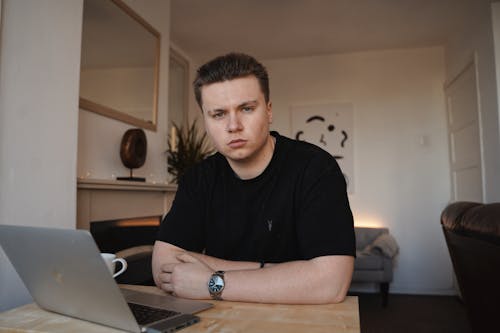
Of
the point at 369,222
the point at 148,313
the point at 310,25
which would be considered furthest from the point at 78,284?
the point at 369,222

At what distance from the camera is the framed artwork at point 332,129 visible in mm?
5074

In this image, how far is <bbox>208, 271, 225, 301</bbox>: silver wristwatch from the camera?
1.01 meters

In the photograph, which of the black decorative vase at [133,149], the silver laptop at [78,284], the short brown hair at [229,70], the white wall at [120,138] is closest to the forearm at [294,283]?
the silver laptop at [78,284]

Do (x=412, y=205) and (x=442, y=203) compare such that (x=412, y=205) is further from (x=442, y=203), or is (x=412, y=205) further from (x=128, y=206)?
(x=128, y=206)

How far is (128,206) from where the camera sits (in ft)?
9.81

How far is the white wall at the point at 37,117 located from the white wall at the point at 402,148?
140 inches

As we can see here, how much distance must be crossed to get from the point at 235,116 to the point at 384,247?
3.54 metres

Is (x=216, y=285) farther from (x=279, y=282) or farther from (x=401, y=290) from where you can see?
Result: (x=401, y=290)

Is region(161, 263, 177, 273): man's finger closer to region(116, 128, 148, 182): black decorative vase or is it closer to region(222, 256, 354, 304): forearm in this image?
region(222, 256, 354, 304): forearm

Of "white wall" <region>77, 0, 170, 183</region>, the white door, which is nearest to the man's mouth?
"white wall" <region>77, 0, 170, 183</region>

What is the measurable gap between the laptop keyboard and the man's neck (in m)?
0.61

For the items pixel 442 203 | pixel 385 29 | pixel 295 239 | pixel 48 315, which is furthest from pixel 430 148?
pixel 48 315

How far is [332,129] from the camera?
5.14 meters

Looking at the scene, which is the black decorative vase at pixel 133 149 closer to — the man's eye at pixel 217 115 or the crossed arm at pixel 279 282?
the man's eye at pixel 217 115
